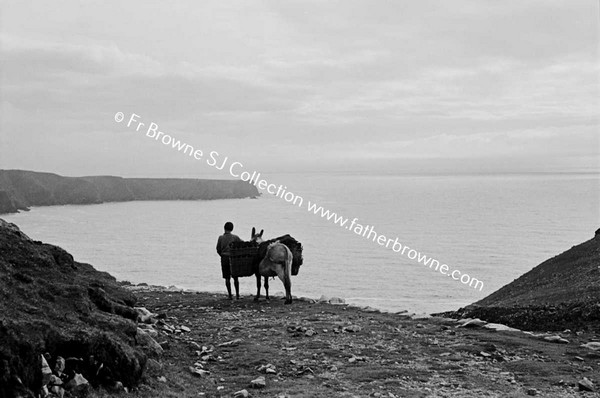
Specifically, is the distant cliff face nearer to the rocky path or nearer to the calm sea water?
the calm sea water

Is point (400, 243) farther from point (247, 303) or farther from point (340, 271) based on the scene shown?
point (247, 303)

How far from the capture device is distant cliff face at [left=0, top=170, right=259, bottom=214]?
156 meters

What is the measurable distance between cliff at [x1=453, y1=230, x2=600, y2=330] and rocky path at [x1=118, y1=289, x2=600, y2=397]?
1248mm

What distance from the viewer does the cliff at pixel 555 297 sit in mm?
16152

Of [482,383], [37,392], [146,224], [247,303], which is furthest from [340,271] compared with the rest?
[146,224]

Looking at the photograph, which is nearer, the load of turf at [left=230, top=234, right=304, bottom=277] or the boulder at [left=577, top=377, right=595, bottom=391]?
the boulder at [left=577, top=377, right=595, bottom=391]

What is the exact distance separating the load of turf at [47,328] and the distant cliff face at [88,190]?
125616 mm

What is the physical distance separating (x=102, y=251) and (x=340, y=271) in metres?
31.1

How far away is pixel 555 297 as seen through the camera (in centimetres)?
1903

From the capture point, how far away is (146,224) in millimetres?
100250

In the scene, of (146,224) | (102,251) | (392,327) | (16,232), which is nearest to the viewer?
(16,232)

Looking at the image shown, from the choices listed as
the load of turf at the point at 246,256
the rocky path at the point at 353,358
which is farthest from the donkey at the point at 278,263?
the rocky path at the point at 353,358

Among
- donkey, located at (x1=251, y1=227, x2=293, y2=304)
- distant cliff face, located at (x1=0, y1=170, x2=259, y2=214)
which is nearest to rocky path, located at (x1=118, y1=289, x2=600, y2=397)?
donkey, located at (x1=251, y1=227, x2=293, y2=304)

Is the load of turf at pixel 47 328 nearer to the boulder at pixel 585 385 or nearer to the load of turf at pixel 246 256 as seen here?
the load of turf at pixel 246 256
